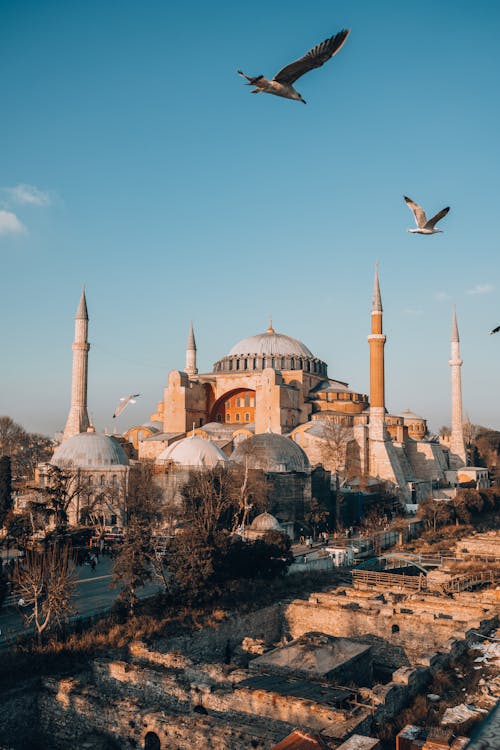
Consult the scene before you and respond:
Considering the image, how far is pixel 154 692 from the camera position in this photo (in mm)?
11414

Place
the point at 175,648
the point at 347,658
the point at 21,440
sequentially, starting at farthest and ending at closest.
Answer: the point at 21,440
the point at 175,648
the point at 347,658

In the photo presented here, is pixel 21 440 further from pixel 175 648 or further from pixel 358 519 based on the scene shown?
pixel 175 648

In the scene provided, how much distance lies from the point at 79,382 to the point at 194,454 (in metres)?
10.2

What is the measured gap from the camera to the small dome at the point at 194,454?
93.8 feet

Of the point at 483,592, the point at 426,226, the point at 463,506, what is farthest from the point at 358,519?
the point at 426,226

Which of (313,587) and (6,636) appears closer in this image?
(6,636)

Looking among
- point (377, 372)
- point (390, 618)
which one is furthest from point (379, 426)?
point (390, 618)

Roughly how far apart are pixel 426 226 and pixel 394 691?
23.9 feet

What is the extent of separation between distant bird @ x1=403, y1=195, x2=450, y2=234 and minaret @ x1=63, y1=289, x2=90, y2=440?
28083 mm

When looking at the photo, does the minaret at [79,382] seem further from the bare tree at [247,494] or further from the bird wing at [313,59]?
the bird wing at [313,59]

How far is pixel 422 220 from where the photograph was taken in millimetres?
10125

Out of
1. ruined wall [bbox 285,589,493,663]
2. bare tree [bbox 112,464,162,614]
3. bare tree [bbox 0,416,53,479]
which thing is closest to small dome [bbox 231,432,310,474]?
bare tree [bbox 112,464,162,614]

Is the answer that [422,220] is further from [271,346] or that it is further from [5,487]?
[271,346]

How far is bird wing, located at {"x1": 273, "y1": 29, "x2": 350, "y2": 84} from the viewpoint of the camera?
6453 mm
